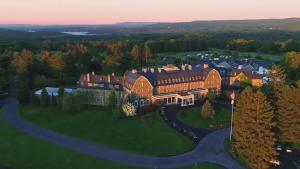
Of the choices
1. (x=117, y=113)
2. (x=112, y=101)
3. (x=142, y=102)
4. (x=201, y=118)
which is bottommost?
(x=201, y=118)

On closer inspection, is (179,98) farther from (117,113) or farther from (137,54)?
(137,54)

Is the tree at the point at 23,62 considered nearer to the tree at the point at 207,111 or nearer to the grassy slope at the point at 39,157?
the grassy slope at the point at 39,157

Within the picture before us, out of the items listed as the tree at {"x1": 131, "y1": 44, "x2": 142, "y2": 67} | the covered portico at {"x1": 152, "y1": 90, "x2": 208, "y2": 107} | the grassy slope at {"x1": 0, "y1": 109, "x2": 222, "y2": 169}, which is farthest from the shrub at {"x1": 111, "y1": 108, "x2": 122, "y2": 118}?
the tree at {"x1": 131, "y1": 44, "x2": 142, "y2": 67}

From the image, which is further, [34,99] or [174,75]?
[34,99]

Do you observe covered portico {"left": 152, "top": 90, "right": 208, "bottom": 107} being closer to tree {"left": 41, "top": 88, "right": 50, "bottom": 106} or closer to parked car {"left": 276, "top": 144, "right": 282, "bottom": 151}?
tree {"left": 41, "top": 88, "right": 50, "bottom": 106}

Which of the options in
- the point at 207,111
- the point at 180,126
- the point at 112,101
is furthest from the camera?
the point at 112,101

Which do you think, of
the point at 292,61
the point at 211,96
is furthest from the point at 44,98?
the point at 292,61
